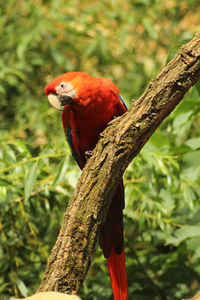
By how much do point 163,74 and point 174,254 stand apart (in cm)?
110

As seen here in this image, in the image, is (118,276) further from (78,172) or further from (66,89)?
(66,89)

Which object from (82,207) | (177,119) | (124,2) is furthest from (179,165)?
(124,2)

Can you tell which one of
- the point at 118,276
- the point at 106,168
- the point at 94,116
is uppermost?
the point at 94,116

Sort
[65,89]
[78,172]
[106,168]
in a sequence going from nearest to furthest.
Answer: [106,168], [65,89], [78,172]

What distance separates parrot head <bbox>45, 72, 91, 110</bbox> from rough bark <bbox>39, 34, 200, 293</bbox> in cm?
27

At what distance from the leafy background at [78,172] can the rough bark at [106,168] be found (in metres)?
0.21

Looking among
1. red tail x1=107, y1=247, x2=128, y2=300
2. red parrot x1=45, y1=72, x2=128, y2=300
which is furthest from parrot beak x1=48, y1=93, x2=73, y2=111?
red tail x1=107, y1=247, x2=128, y2=300

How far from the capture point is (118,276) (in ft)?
3.99

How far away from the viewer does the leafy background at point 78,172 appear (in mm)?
1386

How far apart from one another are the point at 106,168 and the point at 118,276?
17.3 inches

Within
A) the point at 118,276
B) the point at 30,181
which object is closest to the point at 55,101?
Answer: the point at 30,181

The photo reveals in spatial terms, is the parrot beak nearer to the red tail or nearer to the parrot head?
the parrot head

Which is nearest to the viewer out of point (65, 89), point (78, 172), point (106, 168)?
point (106, 168)

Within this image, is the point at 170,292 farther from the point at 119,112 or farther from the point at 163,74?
the point at 163,74
